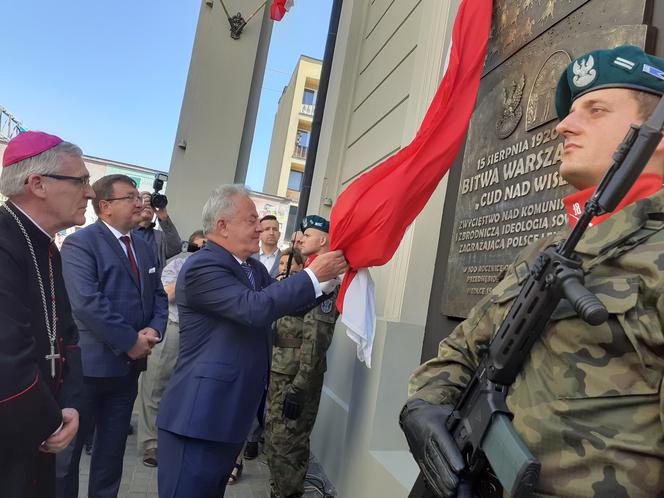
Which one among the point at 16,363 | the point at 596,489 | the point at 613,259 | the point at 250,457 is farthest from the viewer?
the point at 250,457

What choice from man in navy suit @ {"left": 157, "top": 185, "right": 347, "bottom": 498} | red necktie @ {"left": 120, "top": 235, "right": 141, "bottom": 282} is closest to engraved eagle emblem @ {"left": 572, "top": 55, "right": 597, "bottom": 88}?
man in navy suit @ {"left": 157, "top": 185, "right": 347, "bottom": 498}

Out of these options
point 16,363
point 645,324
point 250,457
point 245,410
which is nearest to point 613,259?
point 645,324

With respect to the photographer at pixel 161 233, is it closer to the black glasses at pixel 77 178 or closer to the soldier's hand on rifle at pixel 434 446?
the black glasses at pixel 77 178

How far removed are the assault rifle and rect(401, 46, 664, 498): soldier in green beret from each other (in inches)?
1.8

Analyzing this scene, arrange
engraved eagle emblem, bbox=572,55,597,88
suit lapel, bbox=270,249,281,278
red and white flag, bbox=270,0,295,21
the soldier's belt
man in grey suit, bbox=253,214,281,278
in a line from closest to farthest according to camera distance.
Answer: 1. engraved eagle emblem, bbox=572,55,597,88
2. the soldier's belt
3. suit lapel, bbox=270,249,281,278
4. man in grey suit, bbox=253,214,281,278
5. red and white flag, bbox=270,0,295,21

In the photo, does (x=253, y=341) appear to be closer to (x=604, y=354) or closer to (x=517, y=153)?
(x=517, y=153)

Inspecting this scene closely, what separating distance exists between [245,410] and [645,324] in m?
1.93

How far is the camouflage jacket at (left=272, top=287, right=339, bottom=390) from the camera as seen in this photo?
356 cm

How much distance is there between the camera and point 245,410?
2482 millimetres

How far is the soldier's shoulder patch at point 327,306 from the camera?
3610 millimetres

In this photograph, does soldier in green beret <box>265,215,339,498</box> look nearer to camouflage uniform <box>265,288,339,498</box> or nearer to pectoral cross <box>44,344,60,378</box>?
camouflage uniform <box>265,288,339,498</box>

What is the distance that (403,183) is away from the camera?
2.63 m

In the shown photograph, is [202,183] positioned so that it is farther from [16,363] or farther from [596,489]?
[596,489]

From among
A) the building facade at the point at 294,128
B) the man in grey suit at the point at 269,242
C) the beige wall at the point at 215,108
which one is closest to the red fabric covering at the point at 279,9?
the beige wall at the point at 215,108
